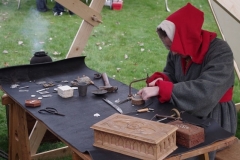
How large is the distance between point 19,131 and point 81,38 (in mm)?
1253

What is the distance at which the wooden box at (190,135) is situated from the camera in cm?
198

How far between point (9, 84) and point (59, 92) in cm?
55

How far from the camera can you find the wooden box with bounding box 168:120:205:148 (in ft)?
6.50

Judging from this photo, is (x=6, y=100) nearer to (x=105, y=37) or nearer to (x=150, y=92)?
(x=150, y=92)

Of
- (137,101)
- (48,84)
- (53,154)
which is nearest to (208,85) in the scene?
(137,101)

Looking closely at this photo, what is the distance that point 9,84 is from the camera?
319 centimetres

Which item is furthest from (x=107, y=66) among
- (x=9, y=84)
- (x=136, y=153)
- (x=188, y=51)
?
(x=136, y=153)

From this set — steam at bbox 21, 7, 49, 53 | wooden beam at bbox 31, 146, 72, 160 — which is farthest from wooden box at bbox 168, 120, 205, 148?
steam at bbox 21, 7, 49, 53

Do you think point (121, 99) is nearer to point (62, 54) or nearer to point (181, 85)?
point (181, 85)

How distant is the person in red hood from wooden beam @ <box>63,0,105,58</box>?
1.35 m

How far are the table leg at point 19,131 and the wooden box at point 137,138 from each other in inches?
50.7

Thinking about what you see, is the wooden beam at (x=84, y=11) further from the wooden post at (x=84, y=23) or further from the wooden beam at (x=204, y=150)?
the wooden beam at (x=204, y=150)

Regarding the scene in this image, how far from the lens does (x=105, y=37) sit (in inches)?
308

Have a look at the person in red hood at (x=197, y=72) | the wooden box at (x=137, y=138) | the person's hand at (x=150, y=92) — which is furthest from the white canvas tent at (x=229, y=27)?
Answer: the wooden box at (x=137, y=138)
